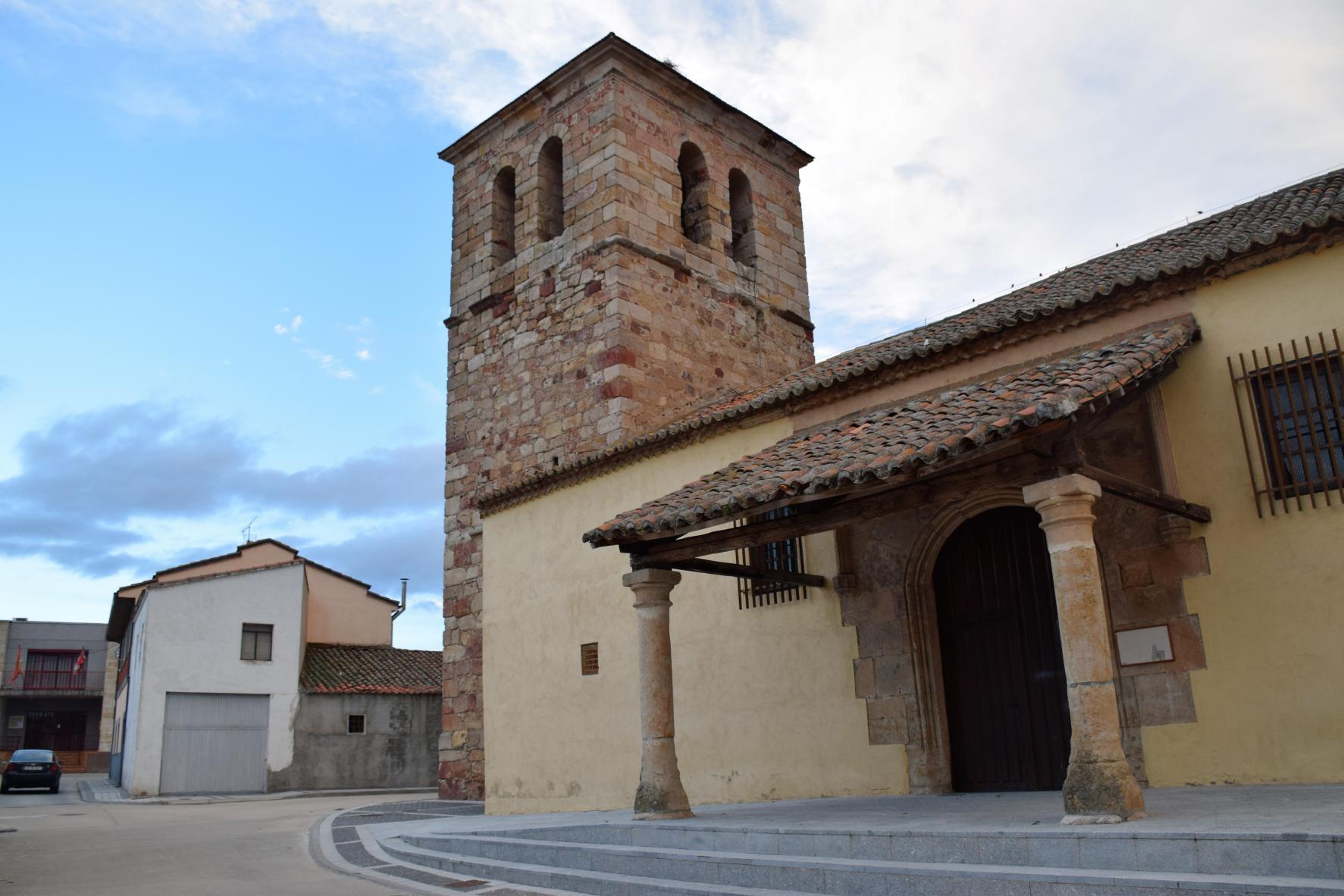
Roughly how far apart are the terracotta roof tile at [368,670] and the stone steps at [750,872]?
58.4ft

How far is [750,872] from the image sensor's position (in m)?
6.11

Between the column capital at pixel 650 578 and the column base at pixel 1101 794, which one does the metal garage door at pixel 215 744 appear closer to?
the column capital at pixel 650 578

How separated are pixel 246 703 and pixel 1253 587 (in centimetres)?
2316

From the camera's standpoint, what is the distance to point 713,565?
8703 millimetres

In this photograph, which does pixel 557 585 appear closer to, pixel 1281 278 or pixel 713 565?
pixel 713 565

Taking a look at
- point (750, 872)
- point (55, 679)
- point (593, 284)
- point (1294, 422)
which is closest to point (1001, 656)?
point (1294, 422)

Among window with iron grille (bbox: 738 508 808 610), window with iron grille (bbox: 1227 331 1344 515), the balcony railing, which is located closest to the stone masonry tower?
window with iron grille (bbox: 738 508 808 610)

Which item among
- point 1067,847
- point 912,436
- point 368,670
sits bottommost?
point 1067,847

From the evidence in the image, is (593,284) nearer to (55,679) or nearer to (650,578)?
(650,578)

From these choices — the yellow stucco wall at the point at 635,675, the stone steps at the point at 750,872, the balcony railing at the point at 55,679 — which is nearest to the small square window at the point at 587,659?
the yellow stucco wall at the point at 635,675

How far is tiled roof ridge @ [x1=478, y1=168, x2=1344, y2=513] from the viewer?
780 cm

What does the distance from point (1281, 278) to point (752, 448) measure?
475 centimetres

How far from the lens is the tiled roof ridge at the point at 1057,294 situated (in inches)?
307

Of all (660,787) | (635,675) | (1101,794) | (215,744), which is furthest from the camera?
(215,744)
